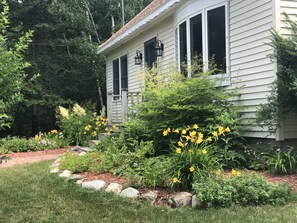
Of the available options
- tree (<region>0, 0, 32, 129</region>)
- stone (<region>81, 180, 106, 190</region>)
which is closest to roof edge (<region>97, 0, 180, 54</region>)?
stone (<region>81, 180, 106, 190</region>)

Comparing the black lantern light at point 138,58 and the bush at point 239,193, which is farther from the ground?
the black lantern light at point 138,58

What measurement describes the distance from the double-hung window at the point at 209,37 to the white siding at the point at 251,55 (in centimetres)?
23

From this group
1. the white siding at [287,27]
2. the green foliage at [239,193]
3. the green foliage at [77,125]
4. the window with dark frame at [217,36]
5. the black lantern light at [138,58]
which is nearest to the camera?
the green foliage at [239,193]

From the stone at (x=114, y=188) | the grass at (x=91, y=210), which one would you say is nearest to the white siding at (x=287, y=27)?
the grass at (x=91, y=210)

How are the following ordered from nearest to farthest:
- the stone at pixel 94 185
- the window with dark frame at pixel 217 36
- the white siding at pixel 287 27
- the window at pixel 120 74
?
the stone at pixel 94 185 → the white siding at pixel 287 27 → the window with dark frame at pixel 217 36 → the window at pixel 120 74

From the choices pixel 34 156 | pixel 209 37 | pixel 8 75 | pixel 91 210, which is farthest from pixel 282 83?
pixel 34 156

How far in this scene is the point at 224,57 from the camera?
7262 mm

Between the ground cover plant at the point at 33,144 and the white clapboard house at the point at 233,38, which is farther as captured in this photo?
the ground cover plant at the point at 33,144

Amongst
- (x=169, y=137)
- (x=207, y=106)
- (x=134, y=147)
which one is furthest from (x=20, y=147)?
(x=207, y=106)

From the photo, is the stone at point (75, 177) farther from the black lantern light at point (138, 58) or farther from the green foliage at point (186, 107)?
the black lantern light at point (138, 58)

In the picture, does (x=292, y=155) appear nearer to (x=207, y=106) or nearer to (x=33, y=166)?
(x=207, y=106)

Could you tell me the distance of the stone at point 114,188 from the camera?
5012 millimetres

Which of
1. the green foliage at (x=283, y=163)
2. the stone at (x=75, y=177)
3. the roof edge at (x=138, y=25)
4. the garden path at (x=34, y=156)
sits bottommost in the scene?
the garden path at (x=34, y=156)

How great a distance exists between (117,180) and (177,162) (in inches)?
44.6
